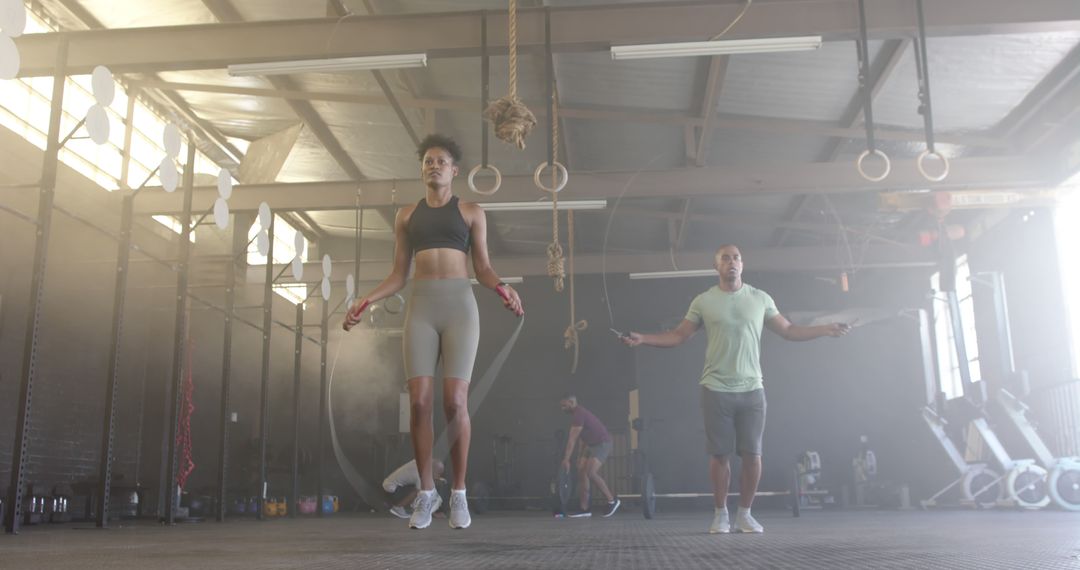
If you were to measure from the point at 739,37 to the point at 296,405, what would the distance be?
6.82 m

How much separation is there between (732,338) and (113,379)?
4405 millimetres

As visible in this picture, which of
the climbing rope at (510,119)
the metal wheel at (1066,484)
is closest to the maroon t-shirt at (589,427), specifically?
the metal wheel at (1066,484)

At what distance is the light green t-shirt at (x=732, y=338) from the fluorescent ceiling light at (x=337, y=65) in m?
2.88

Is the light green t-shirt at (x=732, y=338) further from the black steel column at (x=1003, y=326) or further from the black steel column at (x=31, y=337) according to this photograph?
the black steel column at (x=1003, y=326)

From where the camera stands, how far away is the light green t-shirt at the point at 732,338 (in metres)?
4.32

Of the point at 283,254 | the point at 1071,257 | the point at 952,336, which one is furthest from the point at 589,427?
the point at 283,254

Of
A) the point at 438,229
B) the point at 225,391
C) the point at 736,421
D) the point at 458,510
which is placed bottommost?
the point at 458,510

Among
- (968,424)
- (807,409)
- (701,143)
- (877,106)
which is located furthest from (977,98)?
(807,409)

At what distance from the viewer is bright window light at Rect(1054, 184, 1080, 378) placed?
953 cm

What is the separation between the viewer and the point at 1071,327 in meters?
9.75

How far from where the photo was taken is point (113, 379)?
Result: 6.30 metres

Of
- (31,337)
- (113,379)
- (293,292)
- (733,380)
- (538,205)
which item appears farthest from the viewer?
(293,292)

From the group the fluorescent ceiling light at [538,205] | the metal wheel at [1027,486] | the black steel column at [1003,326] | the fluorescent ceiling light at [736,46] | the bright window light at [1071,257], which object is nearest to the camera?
the fluorescent ceiling light at [736,46]

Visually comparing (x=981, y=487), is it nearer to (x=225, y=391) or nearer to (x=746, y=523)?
(x=746, y=523)
